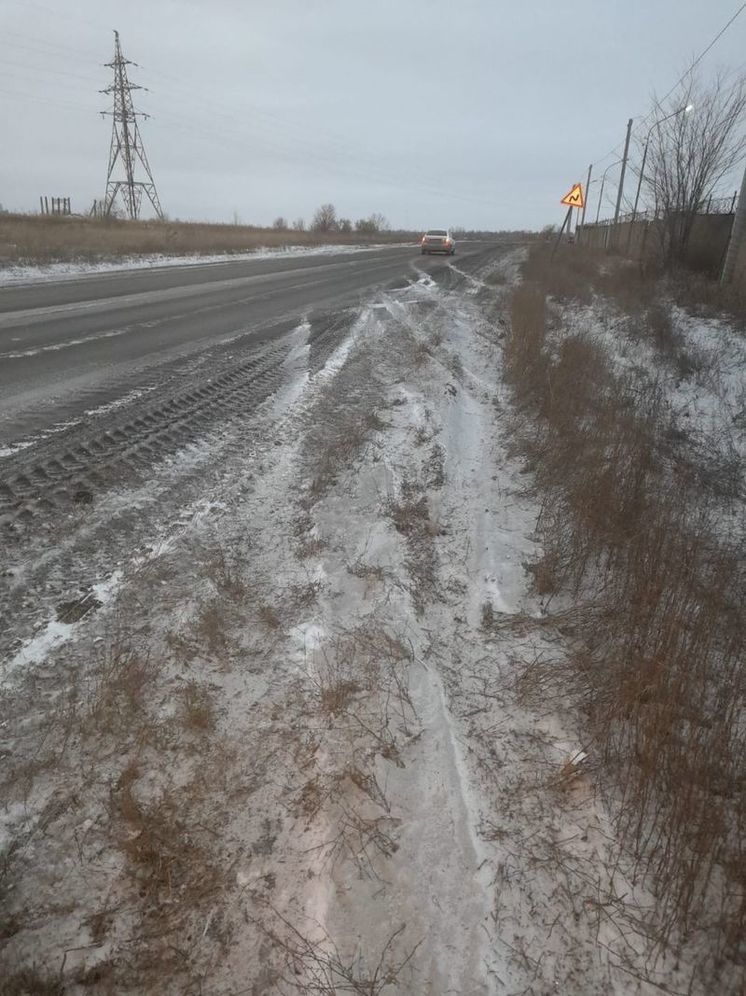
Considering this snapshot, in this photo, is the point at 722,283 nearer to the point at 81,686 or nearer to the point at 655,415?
the point at 655,415

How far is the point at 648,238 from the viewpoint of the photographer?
1781cm

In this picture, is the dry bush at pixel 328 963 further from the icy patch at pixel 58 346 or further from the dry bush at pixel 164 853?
the icy patch at pixel 58 346

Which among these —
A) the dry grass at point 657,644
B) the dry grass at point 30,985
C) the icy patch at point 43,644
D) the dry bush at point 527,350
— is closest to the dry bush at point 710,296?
the dry bush at point 527,350

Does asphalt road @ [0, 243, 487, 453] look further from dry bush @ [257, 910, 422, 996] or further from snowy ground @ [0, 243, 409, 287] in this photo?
dry bush @ [257, 910, 422, 996]

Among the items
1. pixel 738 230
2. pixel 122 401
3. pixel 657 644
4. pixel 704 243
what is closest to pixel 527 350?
pixel 122 401

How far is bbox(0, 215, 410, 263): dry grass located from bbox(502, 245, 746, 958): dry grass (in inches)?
691

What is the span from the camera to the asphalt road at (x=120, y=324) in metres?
6.05

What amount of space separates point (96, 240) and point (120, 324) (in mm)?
16563

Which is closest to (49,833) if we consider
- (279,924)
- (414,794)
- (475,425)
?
(279,924)

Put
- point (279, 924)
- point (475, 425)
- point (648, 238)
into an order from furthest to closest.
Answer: point (648, 238) < point (475, 425) < point (279, 924)

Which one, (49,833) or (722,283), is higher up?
(722,283)

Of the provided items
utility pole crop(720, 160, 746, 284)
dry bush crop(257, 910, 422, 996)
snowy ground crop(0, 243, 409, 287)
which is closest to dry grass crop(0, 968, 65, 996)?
dry bush crop(257, 910, 422, 996)

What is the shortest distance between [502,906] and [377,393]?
585cm

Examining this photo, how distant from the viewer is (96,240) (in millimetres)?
22891
